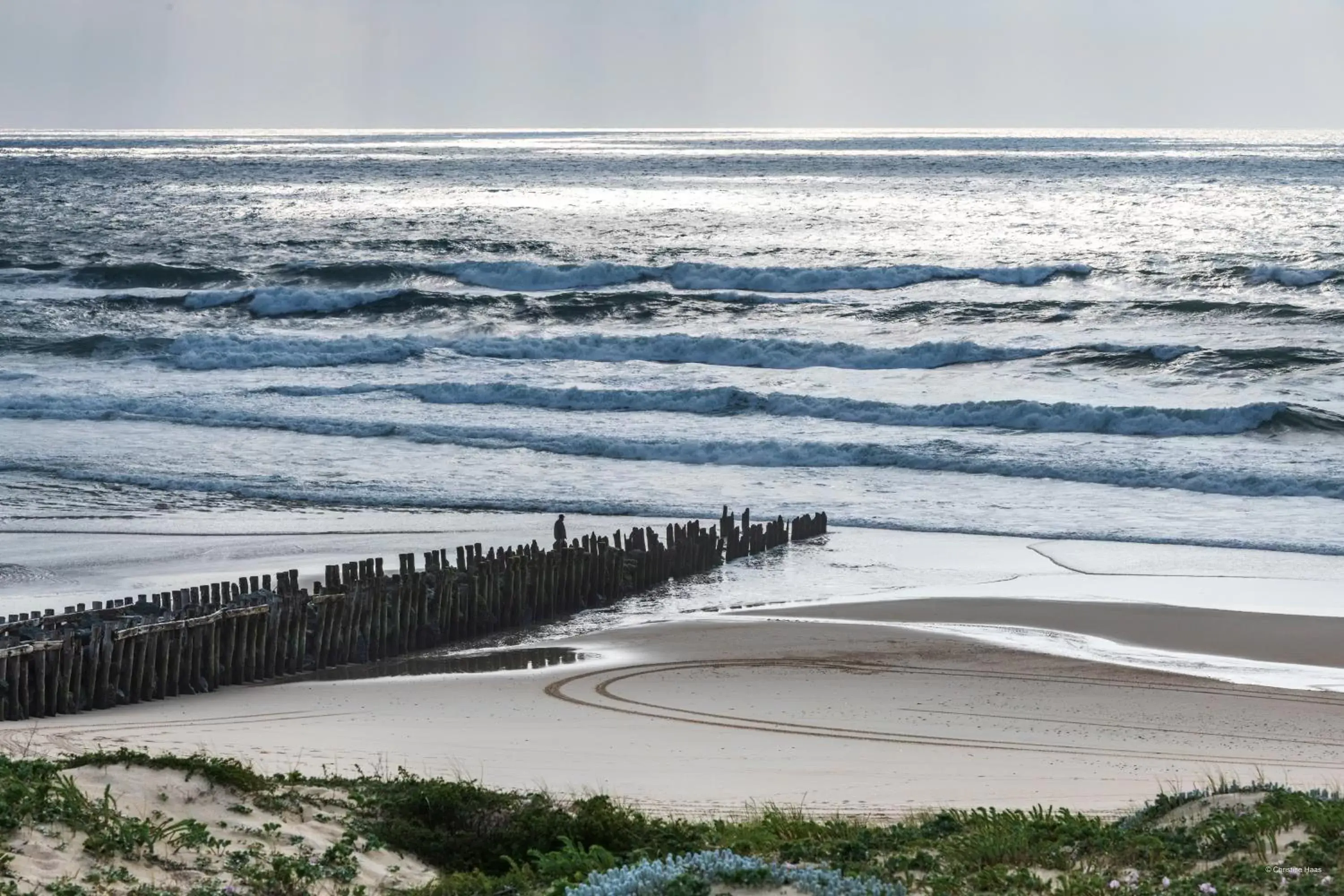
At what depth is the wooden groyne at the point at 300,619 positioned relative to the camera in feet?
38.7

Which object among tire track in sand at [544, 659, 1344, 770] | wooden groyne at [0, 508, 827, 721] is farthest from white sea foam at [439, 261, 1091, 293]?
tire track in sand at [544, 659, 1344, 770]

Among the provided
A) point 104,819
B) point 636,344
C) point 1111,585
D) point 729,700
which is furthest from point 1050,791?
point 636,344

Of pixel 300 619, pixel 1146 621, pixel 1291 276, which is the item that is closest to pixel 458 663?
pixel 300 619

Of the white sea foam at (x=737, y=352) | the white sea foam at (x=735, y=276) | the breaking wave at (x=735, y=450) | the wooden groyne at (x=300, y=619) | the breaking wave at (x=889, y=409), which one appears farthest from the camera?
the white sea foam at (x=735, y=276)

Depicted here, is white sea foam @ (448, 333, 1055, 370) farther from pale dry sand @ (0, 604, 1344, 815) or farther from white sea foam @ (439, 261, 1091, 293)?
pale dry sand @ (0, 604, 1344, 815)

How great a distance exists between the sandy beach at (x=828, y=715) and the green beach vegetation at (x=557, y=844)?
1.23 m

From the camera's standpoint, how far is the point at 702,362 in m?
41.8

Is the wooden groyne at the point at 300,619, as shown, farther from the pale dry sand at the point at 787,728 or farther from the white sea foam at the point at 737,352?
the white sea foam at the point at 737,352

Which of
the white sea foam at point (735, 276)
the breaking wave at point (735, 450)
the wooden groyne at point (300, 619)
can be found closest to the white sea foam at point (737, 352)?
the white sea foam at point (735, 276)

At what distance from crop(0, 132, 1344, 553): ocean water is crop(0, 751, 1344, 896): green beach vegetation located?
44.8 feet

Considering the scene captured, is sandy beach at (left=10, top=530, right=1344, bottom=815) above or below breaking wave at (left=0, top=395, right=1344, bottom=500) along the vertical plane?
below

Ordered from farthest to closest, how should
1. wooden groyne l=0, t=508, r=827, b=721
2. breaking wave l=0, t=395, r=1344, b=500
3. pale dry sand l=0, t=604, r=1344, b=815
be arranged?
breaking wave l=0, t=395, r=1344, b=500 → wooden groyne l=0, t=508, r=827, b=721 → pale dry sand l=0, t=604, r=1344, b=815

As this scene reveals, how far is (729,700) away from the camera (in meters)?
12.4

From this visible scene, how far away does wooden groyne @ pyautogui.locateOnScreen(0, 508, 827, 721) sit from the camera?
38.7 feet
